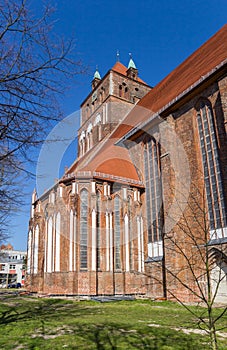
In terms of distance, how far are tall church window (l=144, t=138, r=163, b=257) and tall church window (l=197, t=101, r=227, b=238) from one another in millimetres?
3162

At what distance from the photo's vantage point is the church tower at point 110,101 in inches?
1172

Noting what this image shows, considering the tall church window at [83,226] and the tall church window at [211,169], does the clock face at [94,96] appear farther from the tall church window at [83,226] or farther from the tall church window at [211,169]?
the tall church window at [211,169]

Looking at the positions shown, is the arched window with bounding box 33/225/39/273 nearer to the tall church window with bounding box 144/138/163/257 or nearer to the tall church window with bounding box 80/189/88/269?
the tall church window with bounding box 80/189/88/269

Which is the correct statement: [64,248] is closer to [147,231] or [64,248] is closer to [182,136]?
[147,231]

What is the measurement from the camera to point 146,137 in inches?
710

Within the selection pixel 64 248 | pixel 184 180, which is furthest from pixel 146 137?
pixel 64 248

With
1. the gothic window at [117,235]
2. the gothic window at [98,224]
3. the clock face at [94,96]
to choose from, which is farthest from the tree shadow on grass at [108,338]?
the clock face at [94,96]

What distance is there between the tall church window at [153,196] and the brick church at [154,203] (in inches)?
2.2

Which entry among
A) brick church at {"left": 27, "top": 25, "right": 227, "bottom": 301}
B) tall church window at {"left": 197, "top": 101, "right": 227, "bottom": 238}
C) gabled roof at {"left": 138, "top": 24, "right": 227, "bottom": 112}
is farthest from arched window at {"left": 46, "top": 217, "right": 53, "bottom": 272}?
tall church window at {"left": 197, "top": 101, "right": 227, "bottom": 238}

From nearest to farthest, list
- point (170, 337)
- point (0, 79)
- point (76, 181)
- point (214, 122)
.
Answer: point (0, 79)
point (170, 337)
point (214, 122)
point (76, 181)

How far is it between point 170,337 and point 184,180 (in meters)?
9.02

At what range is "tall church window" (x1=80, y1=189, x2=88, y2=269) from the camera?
16250 millimetres

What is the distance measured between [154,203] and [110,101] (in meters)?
16.4

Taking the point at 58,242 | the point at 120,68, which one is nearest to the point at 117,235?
the point at 58,242
